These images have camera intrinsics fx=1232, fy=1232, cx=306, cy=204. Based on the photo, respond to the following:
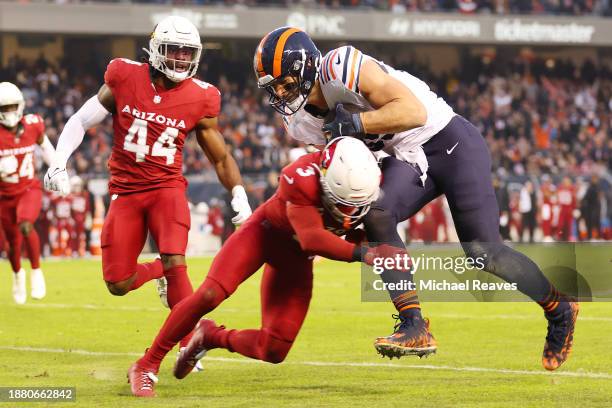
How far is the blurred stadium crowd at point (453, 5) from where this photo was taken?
28062 millimetres

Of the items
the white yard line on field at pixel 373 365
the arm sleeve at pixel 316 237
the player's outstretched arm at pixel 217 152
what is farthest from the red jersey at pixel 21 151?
the arm sleeve at pixel 316 237

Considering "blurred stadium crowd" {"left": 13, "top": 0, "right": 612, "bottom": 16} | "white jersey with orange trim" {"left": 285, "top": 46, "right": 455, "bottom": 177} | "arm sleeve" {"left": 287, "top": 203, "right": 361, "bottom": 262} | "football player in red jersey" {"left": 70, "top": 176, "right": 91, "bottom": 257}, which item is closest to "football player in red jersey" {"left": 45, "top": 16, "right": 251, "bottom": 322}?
"white jersey with orange trim" {"left": 285, "top": 46, "right": 455, "bottom": 177}

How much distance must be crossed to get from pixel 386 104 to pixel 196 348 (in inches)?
57.7

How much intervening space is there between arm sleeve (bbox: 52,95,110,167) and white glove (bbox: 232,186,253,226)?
91 centimetres

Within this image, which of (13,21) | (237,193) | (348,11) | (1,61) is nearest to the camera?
(237,193)

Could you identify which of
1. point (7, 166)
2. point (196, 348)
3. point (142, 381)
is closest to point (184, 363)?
point (196, 348)

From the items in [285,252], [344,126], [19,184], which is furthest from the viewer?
[19,184]

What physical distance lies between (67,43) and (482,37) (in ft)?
32.8

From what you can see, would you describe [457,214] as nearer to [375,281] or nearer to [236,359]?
[375,281]

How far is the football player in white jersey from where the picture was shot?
5586mm

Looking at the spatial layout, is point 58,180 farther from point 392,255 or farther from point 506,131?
point 506,131

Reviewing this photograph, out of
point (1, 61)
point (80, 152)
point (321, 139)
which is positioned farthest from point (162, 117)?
point (1, 61)

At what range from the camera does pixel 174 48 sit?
6895 mm

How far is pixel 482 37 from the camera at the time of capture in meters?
30.2
